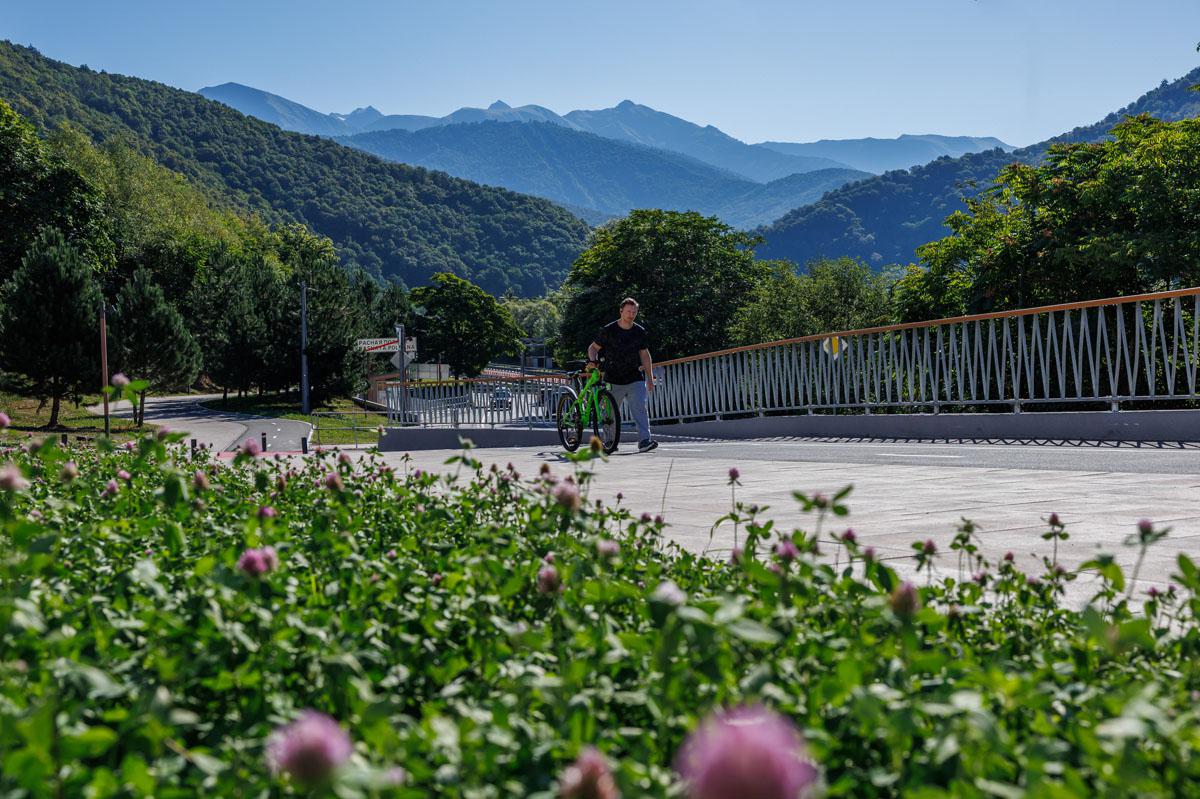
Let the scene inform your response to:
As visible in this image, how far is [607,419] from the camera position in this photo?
1138 centimetres

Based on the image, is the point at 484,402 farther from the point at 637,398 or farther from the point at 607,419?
the point at 637,398

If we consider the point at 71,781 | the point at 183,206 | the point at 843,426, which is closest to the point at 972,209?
the point at 843,426

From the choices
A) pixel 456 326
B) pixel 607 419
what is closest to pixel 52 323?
pixel 607 419

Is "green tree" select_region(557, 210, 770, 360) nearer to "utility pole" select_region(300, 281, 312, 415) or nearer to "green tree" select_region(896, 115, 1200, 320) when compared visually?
"utility pole" select_region(300, 281, 312, 415)

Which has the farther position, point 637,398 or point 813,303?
point 813,303

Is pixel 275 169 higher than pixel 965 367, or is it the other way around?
pixel 275 169

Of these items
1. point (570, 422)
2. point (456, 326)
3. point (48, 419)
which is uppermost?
point (456, 326)

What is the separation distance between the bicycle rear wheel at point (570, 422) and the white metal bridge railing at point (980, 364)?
4.73 m

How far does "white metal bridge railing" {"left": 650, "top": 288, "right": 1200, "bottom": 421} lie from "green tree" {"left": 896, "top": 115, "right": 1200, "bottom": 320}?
10.3 m

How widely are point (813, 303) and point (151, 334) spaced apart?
3603 cm

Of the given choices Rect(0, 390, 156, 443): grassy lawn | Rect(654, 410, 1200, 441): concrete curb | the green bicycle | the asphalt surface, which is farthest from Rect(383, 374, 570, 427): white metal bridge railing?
Rect(0, 390, 156, 443): grassy lawn

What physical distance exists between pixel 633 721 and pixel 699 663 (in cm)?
39

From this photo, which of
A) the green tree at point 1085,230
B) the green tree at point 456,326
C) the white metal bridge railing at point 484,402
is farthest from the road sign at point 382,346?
the green tree at point 1085,230

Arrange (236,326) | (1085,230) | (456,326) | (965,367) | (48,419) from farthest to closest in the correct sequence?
(456,326) → (236,326) → (48,419) → (1085,230) → (965,367)
